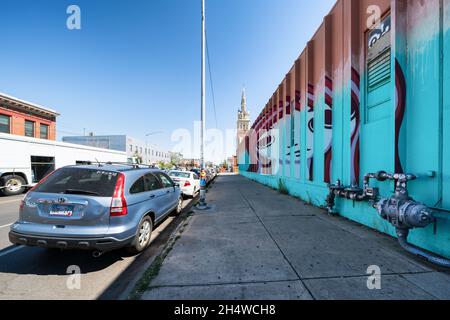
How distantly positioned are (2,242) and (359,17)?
35.7ft

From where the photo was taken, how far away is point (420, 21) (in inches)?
162

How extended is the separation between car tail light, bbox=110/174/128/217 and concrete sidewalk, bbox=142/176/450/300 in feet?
3.78

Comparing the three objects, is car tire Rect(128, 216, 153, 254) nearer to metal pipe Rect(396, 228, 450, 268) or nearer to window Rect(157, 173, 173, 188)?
window Rect(157, 173, 173, 188)

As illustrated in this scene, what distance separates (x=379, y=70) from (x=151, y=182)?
6430mm

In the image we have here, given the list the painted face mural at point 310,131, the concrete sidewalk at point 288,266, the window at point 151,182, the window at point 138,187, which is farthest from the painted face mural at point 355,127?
the window at point 138,187

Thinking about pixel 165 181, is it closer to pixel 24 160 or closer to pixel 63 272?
pixel 63 272

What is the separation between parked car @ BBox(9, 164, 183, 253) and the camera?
312cm

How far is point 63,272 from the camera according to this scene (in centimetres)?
326

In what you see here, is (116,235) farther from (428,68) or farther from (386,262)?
(428,68)

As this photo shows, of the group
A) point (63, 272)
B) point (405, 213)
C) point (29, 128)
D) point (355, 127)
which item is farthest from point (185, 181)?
point (29, 128)

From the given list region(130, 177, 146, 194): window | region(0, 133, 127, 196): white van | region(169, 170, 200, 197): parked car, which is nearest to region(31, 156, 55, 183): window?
region(0, 133, 127, 196): white van

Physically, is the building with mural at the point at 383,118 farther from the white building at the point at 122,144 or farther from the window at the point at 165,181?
the white building at the point at 122,144

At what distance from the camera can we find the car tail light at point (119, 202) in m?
3.34
